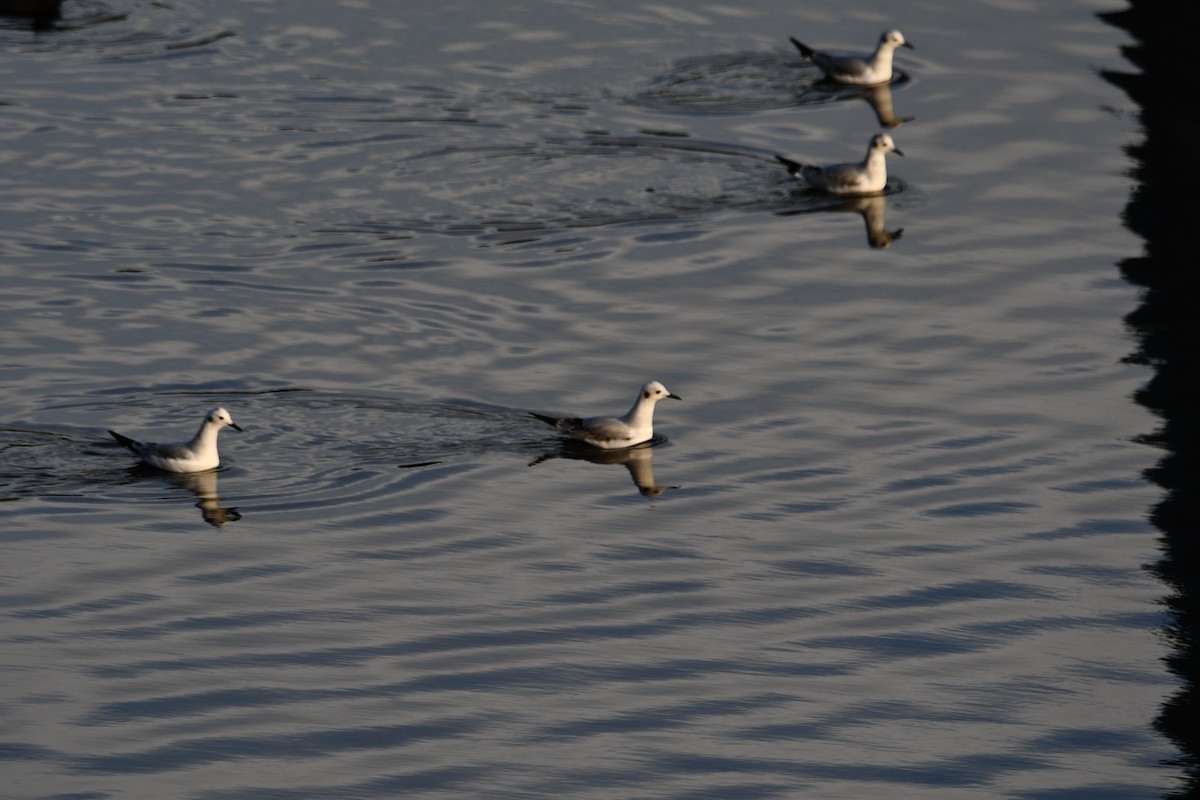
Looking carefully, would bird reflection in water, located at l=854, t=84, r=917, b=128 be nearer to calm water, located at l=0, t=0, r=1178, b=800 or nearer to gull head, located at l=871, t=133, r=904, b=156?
calm water, located at l=0, t=0, r=1178, b=800

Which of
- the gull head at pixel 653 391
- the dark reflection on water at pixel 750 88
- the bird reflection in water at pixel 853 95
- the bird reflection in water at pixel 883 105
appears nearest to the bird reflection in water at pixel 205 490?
the gull head at pixel 653 391

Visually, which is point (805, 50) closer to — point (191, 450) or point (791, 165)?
point (791, 165)

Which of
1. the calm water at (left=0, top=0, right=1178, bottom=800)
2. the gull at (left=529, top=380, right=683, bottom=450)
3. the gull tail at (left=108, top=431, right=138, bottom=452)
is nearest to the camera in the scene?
the calm water at (left=0, top=0, right=1178, bottom=800)

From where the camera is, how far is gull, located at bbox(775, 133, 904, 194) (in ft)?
82.6

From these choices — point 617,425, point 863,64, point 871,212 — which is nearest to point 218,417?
point 617,425

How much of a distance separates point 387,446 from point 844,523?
3.83 meters

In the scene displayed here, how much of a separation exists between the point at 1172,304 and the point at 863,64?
885 cm

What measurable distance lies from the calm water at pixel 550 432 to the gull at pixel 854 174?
219 millimetres

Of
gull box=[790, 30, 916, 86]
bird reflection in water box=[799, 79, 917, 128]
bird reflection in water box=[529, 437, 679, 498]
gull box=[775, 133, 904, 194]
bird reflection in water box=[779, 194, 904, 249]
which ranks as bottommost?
bird reflection in water box=[529, 437, 679, 498]

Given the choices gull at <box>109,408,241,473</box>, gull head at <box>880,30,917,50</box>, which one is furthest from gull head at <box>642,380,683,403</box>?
gull head at <box>880,30,917,50</box>

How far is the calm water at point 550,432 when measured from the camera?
43.3 ft

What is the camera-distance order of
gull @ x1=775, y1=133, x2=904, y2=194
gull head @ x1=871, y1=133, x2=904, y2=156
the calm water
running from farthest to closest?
gull head @ x1=871, y1=133, x2=904, y2=156
gull @ x1=775, y1=133, x2=904, y2=194
the calm water

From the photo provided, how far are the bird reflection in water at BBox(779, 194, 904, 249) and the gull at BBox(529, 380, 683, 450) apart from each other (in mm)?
6611

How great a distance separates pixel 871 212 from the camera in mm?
25141
